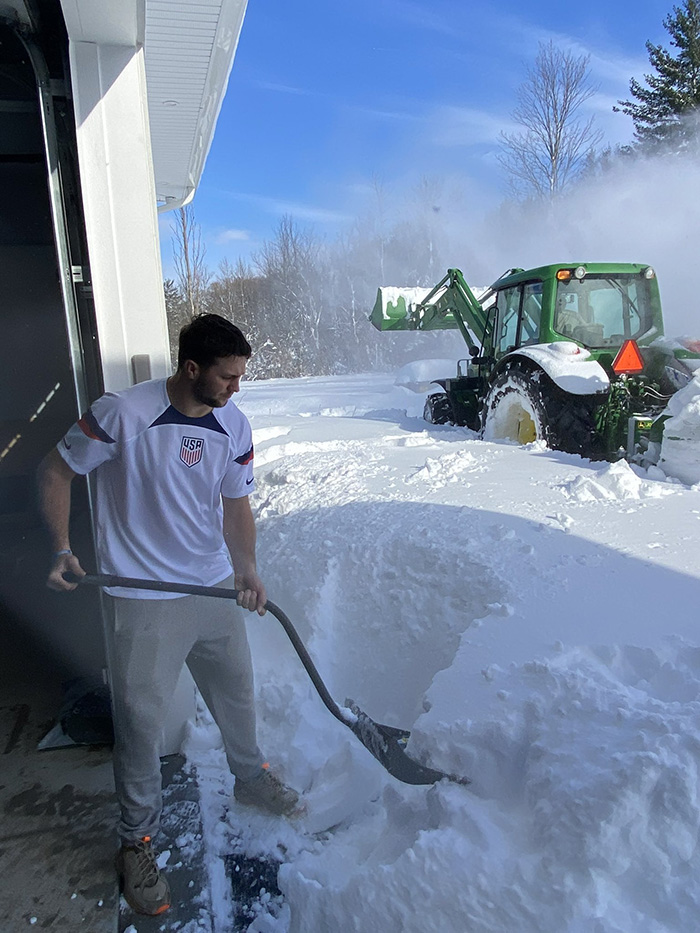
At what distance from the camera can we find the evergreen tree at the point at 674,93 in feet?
76.9

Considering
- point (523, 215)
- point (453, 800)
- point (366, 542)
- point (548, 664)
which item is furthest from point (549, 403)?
point (523, 215)

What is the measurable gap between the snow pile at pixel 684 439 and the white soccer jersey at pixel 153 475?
144 inches

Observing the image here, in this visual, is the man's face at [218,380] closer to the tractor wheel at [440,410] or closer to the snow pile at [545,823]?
the snow pile at [545,823]

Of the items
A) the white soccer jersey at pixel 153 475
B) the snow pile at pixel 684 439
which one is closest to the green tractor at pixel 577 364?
the snow pile at pixel 684 439

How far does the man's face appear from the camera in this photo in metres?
1.90

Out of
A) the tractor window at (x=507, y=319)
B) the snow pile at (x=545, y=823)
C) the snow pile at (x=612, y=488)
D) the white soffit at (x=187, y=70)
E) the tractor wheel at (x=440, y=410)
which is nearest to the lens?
the snow pile at (x=545, y=823)

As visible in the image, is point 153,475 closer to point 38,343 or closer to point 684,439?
point 684,439

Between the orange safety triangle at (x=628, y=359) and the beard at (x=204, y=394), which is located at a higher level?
the beard at (x=204, y=394)

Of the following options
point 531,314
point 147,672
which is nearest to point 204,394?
point 147,672

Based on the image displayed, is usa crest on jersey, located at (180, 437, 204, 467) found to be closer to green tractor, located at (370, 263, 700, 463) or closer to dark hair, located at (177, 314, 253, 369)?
dark hair, located at (177, 314, 253, 369)

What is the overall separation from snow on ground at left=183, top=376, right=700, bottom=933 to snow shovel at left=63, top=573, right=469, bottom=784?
5cm

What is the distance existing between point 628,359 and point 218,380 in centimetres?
517

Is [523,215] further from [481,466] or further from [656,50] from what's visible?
[481,466]

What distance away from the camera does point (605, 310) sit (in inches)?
280
